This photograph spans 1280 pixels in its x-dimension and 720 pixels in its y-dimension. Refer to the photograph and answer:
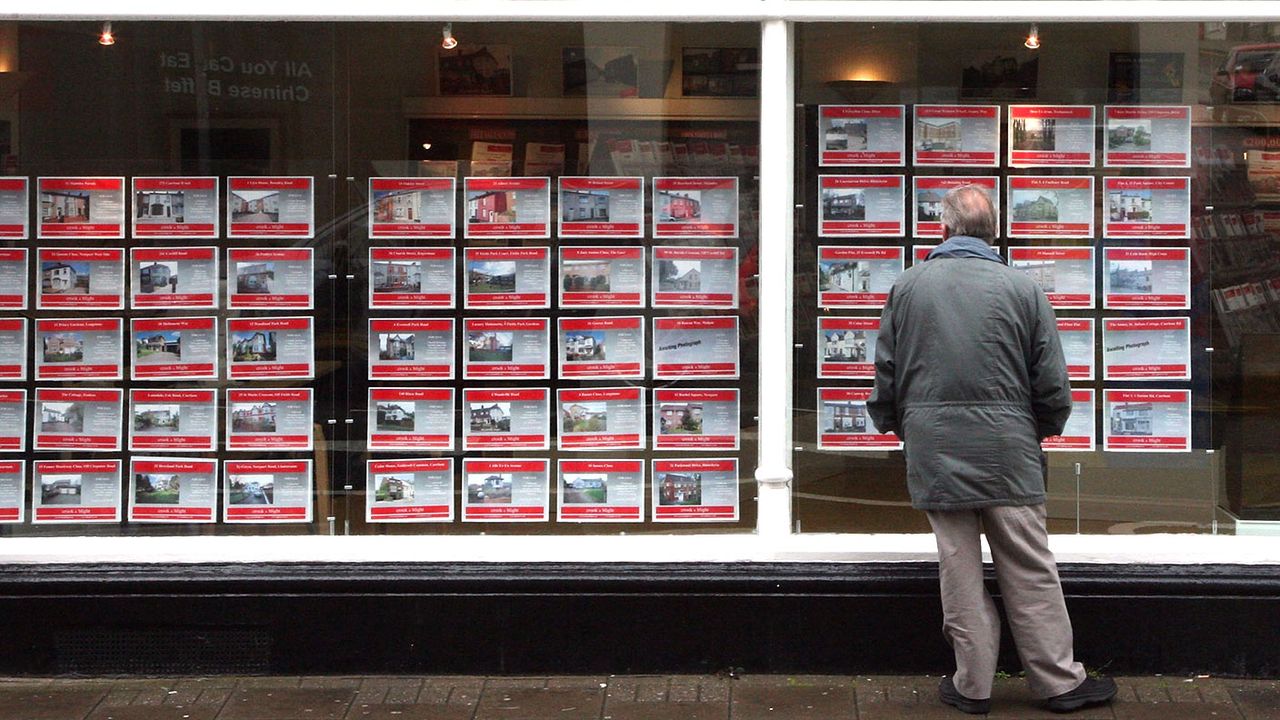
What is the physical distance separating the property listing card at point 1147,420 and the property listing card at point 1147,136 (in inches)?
37.7

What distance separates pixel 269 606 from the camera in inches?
236

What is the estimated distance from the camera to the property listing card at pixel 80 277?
6.28m

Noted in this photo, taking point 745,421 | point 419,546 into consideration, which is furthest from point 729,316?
point 419,546

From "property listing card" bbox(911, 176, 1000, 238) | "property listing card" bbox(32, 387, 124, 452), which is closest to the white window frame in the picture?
"property listing card" bbox(32, 387, 124, 452)

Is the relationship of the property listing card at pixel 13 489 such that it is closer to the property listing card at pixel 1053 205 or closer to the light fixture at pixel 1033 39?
the property listing card at pixel 1053 205

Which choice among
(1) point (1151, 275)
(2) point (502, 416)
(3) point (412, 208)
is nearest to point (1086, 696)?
(1) point (1151, 275)

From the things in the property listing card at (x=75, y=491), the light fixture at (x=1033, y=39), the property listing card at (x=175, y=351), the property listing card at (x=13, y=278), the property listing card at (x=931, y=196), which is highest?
the light fixture at (x=1033, y=39)

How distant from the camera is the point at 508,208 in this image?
→ 247 inches

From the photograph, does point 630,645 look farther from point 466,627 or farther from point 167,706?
point 167,706

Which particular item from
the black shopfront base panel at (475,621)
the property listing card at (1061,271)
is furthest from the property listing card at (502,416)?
the property listing card at (1061,271)

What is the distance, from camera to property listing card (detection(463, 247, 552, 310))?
629 cm

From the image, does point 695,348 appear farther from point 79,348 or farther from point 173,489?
point 79,348

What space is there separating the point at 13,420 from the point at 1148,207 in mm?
4847

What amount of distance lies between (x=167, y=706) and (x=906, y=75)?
152 inches
